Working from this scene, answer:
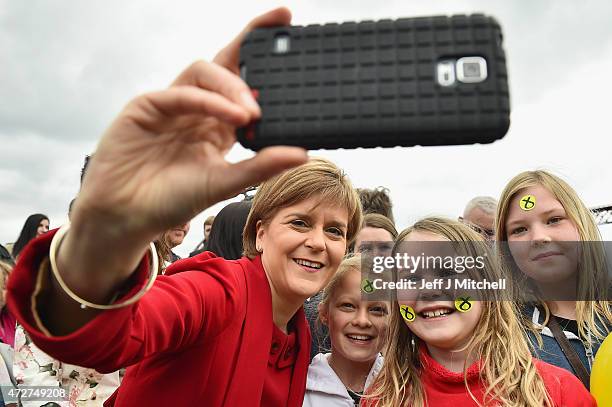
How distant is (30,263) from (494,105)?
969 mm

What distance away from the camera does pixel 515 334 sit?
2.22 meters

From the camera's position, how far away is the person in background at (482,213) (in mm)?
4298

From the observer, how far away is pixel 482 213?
4375 mm

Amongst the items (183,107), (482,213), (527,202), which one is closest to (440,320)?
(527,202)

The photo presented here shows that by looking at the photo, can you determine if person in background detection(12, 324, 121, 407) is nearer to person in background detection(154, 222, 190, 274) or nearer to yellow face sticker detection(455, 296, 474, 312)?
person in background detection(154, 222, 190, 274)

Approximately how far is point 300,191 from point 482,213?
2.78 meters

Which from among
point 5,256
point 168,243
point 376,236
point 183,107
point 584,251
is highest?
point 5,256

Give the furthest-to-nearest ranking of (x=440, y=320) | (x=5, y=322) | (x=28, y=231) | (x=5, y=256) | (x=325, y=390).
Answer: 1. (x=5, y=256)
2. (x=28, y=231)
3. (x=5, y=322)
4. (x=325, y=390)
5. (x=440, y=320)

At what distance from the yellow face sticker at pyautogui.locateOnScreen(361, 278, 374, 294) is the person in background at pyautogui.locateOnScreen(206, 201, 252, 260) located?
74cm

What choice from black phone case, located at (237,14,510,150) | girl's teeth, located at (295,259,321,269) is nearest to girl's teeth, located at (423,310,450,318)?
girl's teeth, located at (295,259,321,269)

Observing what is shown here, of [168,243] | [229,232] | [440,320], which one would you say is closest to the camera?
[440,320]

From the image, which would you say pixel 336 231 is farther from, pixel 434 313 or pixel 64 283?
pixel 64 283

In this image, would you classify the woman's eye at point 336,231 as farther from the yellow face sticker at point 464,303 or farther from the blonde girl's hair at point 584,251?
the blonde girl's hair at point 584,251

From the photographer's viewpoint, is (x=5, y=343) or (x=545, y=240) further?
(x=5, y=343)
